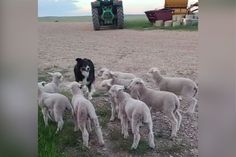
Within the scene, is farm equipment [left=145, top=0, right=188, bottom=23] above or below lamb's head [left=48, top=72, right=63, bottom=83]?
above

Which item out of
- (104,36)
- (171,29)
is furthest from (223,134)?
(104,36)

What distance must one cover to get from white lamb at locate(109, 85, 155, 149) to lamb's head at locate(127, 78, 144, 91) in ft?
0.11

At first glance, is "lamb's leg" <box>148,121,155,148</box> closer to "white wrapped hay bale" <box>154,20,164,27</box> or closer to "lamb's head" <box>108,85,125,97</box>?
"lamb's head" <box>108,85,125,97</box>

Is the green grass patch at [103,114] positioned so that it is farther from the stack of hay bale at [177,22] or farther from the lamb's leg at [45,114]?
the stack of hay bale at [177,22]

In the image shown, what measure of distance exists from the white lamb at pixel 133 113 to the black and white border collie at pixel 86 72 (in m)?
0.10

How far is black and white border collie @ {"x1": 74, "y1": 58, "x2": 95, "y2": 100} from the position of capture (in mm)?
1541

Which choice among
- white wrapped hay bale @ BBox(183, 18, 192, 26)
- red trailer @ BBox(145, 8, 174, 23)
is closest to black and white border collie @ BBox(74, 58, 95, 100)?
red trailer @ BBox(145, 8, 174, 23)

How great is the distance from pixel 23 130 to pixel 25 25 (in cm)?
46

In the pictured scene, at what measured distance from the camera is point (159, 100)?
1510mm

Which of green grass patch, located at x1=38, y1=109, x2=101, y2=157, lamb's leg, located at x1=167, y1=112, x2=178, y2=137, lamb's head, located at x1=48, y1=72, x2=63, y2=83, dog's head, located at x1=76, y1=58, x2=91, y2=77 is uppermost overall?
dog's head, located at x1=76, y1=58, x2=91, y2=77

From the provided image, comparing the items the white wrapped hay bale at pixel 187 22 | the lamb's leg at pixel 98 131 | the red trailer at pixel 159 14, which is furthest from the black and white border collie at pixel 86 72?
the white wrapped hay bale at pixel 187 22

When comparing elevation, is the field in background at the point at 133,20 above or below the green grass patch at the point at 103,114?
above

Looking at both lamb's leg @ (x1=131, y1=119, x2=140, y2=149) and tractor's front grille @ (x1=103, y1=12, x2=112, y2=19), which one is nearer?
lamb's leg @ (x1=131, y1=119, x2=140, y2=149)

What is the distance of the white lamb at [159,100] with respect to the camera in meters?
1.51
